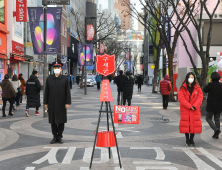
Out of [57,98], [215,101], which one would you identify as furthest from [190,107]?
[57,98]

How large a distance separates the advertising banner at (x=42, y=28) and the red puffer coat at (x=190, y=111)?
725cm

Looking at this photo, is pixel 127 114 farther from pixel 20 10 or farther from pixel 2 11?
pixel 20 10

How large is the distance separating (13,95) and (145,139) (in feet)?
22.9

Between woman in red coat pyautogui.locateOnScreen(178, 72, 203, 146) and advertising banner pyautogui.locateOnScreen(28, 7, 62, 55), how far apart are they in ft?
23.6

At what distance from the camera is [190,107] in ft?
24.5

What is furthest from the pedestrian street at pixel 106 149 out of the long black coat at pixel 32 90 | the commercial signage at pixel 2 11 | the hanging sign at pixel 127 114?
the commercial signage at pixel 2 11

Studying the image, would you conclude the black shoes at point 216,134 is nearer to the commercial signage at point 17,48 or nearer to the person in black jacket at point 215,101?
the person in black jacket at point 215,101

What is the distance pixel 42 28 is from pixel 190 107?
26.2 ft

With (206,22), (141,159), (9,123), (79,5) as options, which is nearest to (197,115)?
(141,159)

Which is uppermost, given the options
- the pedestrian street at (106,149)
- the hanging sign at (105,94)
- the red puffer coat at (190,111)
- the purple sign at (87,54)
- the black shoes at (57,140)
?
the purple sign at (87,54)

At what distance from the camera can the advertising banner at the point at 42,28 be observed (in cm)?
1346

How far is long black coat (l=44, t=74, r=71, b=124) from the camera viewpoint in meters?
7.75

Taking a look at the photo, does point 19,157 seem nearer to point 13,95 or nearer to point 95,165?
point 95,165

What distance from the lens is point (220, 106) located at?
8.59 meters
